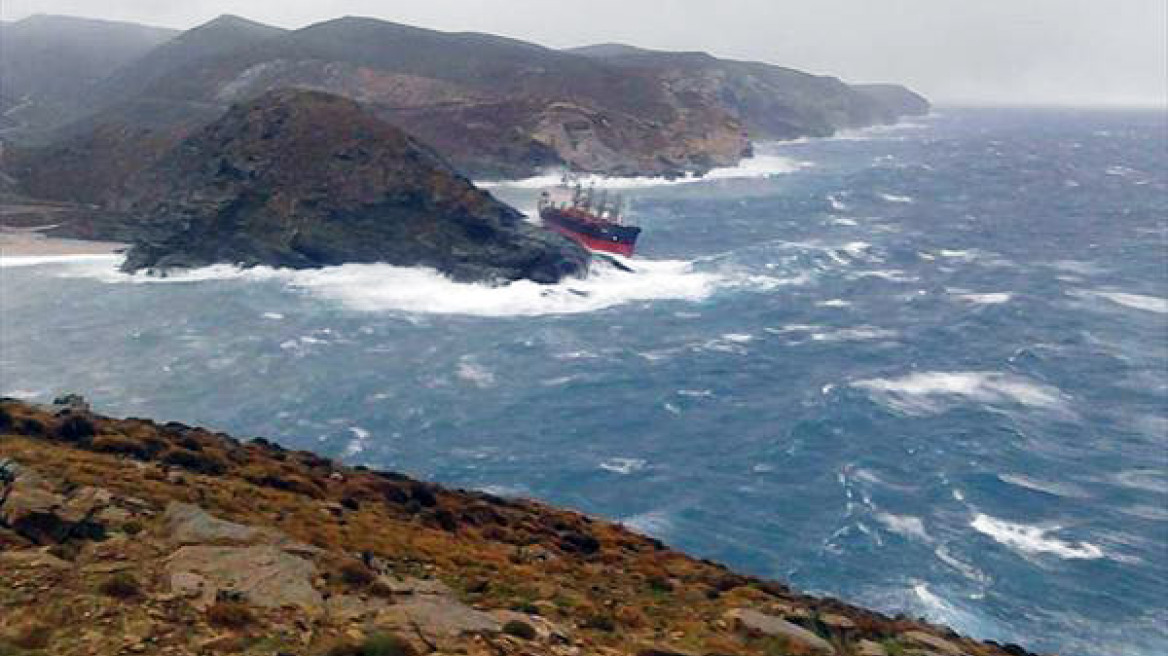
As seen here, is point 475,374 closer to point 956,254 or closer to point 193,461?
point 193,461

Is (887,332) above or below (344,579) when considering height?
below

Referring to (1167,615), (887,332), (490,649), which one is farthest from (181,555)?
Answer: (887,332)

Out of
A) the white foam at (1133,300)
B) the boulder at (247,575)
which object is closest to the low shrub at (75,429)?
the boulder at (247,575)

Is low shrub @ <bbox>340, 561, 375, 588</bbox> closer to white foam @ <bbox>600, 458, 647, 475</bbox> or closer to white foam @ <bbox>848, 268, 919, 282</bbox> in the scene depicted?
white foam @ <bbox>600, 458, 647, 475</bbox>

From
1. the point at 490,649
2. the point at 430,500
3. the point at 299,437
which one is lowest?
the point at 299,437

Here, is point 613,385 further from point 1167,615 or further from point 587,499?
point 1167,615

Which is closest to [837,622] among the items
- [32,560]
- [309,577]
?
[309,577]

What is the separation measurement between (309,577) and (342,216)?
340 ft

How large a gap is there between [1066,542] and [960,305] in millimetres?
54794

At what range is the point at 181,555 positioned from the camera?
73.1 ft

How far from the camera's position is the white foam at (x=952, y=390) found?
2847 inches

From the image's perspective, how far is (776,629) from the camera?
24.9 m

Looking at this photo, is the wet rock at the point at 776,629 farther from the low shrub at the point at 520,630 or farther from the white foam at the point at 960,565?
the white foam at the point at 960,565

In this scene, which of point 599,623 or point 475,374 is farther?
point 475,374
